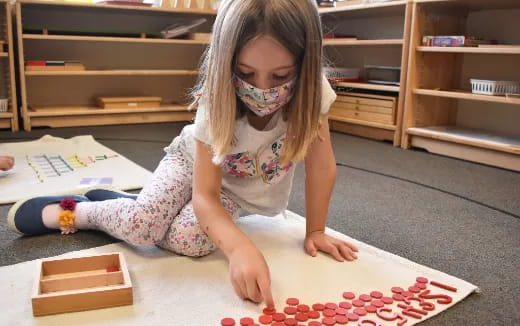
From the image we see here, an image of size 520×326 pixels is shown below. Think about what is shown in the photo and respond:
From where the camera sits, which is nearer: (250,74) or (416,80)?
(250,74)

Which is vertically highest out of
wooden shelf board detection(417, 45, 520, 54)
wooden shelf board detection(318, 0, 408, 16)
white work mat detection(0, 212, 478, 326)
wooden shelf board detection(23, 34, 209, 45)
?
wooden shelf board detection(318, 0, 408, 16)

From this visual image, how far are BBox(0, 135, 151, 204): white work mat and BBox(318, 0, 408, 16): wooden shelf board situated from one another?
1.33 meters

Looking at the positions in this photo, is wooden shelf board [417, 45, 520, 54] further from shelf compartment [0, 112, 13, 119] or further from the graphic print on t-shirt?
shelf compartment [0, 112, 13, 119]

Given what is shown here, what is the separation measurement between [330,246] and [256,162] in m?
0.23

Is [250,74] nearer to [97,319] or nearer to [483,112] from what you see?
[97,319]

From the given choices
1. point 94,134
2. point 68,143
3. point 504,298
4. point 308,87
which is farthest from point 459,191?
point 94,134

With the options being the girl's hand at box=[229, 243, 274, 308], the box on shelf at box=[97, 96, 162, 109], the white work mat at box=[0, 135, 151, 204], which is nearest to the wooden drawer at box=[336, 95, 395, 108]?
the box on shelf at box=[97, 96, 162, 109]

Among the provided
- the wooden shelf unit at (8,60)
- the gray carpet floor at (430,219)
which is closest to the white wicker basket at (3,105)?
the wooden shelf unit at (8,60)

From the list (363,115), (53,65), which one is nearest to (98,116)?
(53,65)

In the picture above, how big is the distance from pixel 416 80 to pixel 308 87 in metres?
1.57

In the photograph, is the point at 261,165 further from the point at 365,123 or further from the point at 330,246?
the point at 365,123

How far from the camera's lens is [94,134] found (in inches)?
99.6

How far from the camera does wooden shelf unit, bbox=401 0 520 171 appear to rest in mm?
2094

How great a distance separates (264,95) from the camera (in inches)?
33.8
